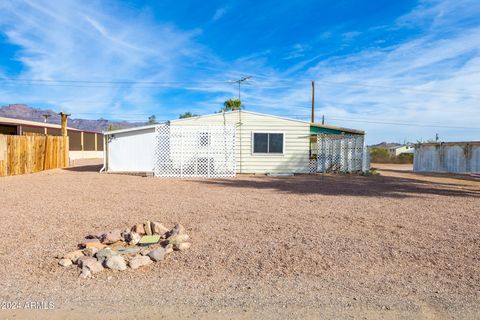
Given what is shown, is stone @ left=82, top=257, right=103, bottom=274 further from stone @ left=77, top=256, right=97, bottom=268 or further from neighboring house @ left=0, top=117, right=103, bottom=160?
neighboring house @ left=0, top=117, right=103, bottom=160

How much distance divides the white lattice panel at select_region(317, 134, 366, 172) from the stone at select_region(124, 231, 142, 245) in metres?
13.4

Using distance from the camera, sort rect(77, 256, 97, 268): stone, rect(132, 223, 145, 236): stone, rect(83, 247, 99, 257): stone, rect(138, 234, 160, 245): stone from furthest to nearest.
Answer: rect(132, 223, 145, 236): stone
rect(138, 234, 160, 245): stone
rect(83, 247, 99, 257): stone
rect(77, 256, 97, 268): stone

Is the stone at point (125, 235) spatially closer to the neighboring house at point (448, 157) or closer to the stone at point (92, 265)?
the stone at point (92, 265)

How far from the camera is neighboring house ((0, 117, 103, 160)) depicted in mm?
27984

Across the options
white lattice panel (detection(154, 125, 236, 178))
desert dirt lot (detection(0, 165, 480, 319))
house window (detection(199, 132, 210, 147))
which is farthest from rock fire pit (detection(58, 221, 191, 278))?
house window (detection(199, 132, 210, 147))

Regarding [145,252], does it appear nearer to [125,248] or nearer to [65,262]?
[125,248]

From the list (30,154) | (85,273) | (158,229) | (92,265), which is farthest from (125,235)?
(30,154)

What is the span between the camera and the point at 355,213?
7.22 m

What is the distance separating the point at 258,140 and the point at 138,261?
12.7 metres

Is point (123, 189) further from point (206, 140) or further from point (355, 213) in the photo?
point (355, 213)

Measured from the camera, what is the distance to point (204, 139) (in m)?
15.9

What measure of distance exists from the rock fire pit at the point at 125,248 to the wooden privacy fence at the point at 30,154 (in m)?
11.3

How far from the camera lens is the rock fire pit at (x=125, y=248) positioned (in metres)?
4.13

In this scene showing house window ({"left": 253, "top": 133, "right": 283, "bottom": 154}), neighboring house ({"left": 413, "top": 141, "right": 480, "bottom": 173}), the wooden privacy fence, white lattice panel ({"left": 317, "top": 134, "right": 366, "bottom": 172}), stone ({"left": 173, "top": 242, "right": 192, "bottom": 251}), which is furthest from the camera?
neighboring house ({"left": 413, "top": 141, "right": 480, "bottom": 173})
